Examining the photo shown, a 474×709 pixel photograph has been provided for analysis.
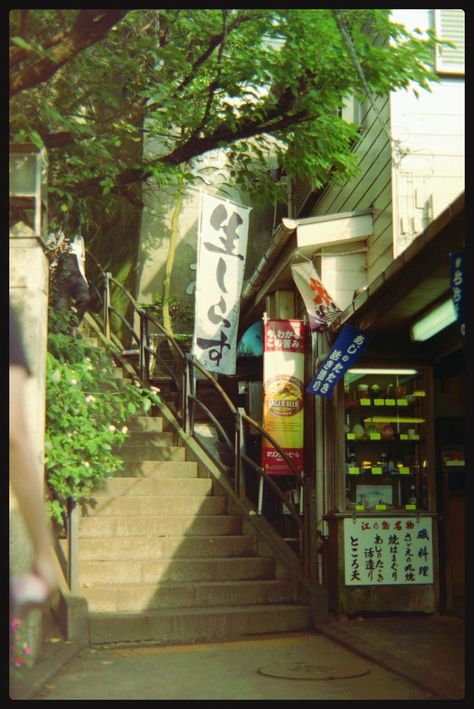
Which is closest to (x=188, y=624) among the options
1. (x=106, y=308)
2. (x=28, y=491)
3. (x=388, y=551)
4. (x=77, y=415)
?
(x=77, y=415)

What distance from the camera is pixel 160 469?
12.0 metres

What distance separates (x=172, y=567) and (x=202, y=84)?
5.72m

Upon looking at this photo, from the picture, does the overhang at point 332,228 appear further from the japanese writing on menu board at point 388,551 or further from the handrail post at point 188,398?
the japanese writing on menu board at point 388,551

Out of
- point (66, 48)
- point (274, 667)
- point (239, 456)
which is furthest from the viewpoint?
point (239, 456)

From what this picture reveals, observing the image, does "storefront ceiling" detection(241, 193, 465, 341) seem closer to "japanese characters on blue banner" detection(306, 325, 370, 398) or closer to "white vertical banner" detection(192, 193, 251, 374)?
"japanese characters on blue banner" detection(306, 325, 370, 398)

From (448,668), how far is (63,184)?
6012 millimetres

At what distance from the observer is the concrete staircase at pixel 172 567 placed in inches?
370

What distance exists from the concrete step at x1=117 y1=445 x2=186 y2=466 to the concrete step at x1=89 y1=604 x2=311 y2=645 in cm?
295

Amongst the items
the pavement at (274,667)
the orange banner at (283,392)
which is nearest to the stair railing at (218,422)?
the orange banner at (283,392)

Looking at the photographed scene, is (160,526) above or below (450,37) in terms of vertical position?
below

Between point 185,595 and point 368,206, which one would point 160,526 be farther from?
point 368,206

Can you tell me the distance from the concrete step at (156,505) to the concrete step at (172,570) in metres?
0.83

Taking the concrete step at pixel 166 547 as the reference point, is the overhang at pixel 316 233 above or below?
above

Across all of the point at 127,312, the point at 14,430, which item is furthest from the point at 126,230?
the point at 14,430
